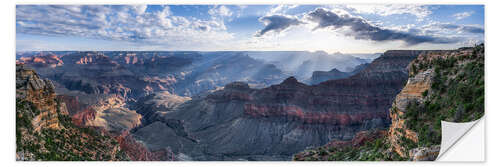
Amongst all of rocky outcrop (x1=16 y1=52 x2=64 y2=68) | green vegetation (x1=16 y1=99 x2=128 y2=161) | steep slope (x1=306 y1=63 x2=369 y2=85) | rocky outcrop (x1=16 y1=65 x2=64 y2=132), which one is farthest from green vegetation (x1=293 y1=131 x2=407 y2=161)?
steep slope (x1=306 y1=63 x2=369 y2=85)

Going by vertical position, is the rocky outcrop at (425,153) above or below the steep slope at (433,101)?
below

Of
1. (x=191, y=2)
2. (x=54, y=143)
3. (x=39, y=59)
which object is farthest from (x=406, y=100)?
(x=39, y=59)

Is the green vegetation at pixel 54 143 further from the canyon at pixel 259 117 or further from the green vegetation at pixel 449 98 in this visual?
the green vegetation at pixel 449 98

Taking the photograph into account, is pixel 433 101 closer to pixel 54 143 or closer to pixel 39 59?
pixel 54 143

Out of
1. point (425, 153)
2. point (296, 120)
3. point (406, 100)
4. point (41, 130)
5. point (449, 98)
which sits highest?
point (449, 98)

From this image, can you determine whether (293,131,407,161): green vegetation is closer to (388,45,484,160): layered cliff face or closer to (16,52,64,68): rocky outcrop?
(388,45,484,160): layered cliff face

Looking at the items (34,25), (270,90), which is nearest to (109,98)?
(270,90)

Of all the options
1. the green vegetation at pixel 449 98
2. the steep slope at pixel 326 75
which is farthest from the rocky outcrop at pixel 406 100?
the steep slope at pixel 326 75
